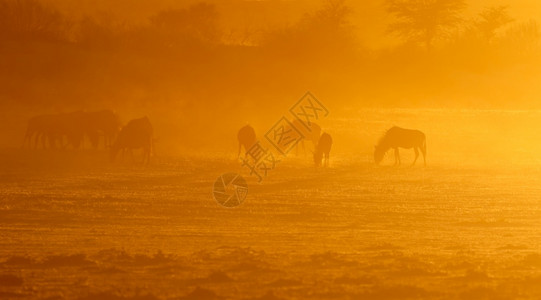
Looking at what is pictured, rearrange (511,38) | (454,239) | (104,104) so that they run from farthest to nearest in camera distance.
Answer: (511,38) → (104,104) → (454,239)

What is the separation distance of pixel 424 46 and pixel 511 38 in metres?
5.03

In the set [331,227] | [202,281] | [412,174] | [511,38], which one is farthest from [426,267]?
[511,38]

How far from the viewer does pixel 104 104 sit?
45438mm

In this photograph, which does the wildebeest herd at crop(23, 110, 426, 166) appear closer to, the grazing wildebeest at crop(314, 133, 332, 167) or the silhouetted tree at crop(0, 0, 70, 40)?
the grazing wildebeest at crop(314, 133, 332, 167)

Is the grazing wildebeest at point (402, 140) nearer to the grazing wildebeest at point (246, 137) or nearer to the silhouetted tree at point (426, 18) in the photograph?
the grazing wildebeest at point (246, 137)

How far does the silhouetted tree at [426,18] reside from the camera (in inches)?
2628

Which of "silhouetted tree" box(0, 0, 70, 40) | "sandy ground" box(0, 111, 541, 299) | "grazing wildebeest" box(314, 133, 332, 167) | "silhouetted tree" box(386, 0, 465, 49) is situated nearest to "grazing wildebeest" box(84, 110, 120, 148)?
"sandy ground" box(0, 111, 541, 299)

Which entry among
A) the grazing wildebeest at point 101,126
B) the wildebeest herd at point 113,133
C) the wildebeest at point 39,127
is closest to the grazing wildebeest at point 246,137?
the wildebeest herd at point 113,133

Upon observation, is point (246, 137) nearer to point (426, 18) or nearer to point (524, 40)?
point (426, 18)

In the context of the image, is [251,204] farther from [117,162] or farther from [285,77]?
[285,77]

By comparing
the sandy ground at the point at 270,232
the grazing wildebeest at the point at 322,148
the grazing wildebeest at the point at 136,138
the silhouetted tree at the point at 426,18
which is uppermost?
the silhouetted tree at the point at 426,18

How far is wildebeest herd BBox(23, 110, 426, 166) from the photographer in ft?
96.4

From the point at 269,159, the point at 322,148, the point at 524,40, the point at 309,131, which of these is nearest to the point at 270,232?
the point at 322,148

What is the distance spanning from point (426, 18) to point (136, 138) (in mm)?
40875
